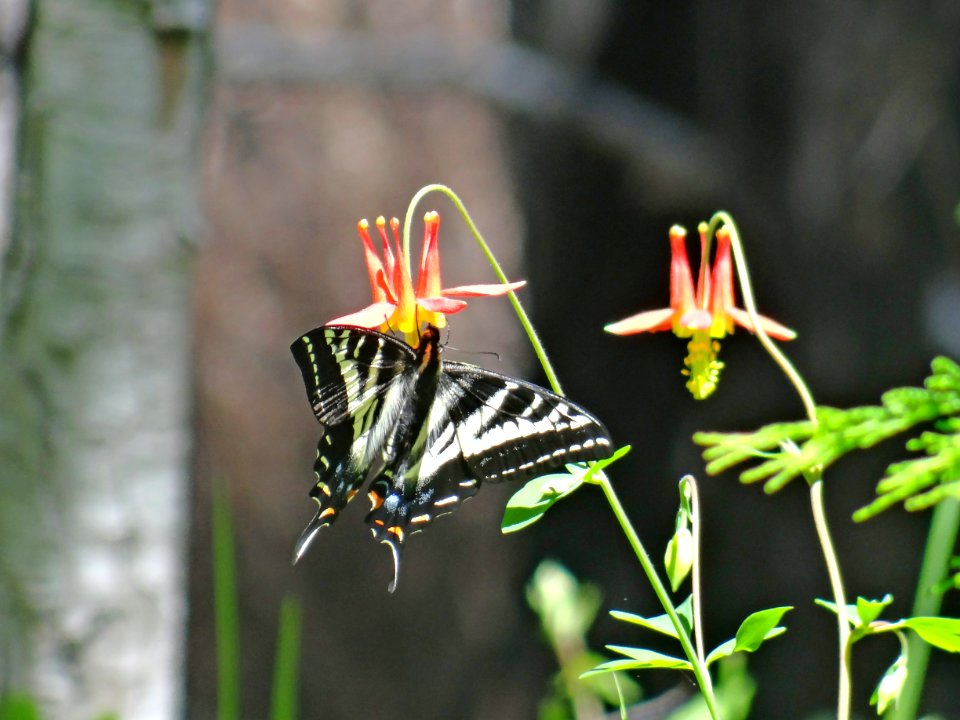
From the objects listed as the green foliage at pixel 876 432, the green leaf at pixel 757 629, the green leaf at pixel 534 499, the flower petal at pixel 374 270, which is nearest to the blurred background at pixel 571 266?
the flower petal at pixel 374 270

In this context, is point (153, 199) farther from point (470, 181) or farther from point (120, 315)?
point (470, 181)

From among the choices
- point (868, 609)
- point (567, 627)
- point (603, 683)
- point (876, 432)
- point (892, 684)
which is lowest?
point (603, 683)

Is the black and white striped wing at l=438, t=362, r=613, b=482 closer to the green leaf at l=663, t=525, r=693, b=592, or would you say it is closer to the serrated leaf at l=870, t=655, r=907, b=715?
the green leaf at l=663, t=525, r=693, b=592

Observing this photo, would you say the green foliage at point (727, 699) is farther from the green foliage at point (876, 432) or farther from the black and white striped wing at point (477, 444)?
the green foliage at point (876, 432)

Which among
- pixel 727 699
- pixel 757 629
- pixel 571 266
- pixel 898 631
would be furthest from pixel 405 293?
pixel 571 266

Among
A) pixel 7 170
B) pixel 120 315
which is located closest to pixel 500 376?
pixel 120 315

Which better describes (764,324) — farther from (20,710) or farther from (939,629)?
(20,710)
